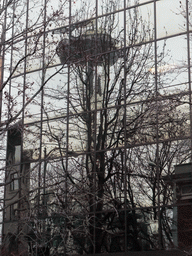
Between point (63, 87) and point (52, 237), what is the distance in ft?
23.3

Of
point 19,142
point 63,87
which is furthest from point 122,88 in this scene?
point 19,142

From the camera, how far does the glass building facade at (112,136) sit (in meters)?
20.8

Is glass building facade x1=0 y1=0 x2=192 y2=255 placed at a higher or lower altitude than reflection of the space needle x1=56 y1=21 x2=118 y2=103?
lower

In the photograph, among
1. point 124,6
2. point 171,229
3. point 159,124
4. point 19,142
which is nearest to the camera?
point 171,229

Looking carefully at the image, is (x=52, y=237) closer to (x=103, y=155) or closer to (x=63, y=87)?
(x=103, y=155)

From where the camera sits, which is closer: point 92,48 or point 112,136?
point 112,136

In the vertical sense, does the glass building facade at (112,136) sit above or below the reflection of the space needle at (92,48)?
below

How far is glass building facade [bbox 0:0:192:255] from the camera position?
68.2 feet

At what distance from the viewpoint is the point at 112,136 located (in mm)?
23016

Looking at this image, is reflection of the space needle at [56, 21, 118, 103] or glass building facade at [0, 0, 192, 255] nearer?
glass building facade at [0, 0, 192, 255]

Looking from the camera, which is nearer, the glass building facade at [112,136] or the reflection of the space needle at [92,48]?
the glass building facade at [112,136]

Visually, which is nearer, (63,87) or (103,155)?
(103,155)

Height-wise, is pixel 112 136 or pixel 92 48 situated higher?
pixel 92 48

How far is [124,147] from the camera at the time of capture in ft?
73.5
